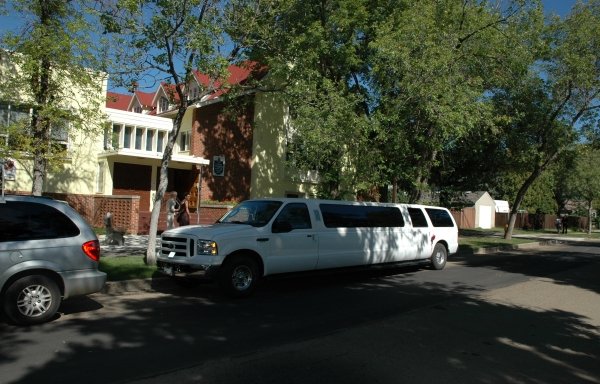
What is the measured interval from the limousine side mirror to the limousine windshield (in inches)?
7.1

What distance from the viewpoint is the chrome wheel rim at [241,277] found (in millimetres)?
9516

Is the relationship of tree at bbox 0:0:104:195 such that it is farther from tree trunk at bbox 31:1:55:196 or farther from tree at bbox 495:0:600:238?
tree at bbox 495:0:600:238

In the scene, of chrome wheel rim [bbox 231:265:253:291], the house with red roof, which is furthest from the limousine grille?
the house with red roof

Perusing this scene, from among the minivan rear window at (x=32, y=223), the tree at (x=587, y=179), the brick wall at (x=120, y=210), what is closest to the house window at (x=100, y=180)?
the brick wall at (x=120, y=210)

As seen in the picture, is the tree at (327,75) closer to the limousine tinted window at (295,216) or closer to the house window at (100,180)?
the limousine tinted window at (295,216)

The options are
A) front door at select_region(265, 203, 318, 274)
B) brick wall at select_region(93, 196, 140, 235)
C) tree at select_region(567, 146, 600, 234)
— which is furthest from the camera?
tree at select_region(567, 146, 600, 234)

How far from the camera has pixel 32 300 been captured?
23.4 feet

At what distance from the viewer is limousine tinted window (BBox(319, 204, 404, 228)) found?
37.3 feet

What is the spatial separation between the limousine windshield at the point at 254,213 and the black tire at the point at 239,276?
83cm

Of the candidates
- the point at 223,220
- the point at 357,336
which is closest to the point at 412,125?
the point at 223,220

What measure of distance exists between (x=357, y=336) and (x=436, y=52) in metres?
11.7

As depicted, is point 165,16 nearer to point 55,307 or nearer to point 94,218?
point 55,307

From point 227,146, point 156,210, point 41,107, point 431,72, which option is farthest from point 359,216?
point 227,146

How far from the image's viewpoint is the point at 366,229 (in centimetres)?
1218
